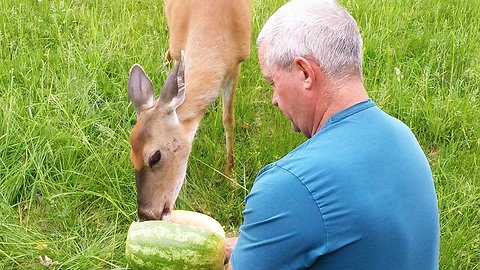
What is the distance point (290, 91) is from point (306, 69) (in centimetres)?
14

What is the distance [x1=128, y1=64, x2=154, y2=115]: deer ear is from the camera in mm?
4730

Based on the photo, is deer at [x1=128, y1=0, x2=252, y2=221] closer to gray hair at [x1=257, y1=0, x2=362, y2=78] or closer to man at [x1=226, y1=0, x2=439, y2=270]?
man at [x1=226, y1=0, x2=439, y2=270]

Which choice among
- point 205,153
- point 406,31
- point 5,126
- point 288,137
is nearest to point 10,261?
point 5,126

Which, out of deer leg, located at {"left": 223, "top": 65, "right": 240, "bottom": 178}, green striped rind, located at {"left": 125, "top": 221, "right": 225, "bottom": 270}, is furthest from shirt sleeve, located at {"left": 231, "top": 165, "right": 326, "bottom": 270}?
deer leg, located at {"left": 223, "top": 65, "right": 240, "bottom": 178}

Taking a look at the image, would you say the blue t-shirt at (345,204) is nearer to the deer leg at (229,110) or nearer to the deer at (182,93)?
the deer at (182,93)

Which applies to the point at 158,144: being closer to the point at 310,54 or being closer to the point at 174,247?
the point at 174,247

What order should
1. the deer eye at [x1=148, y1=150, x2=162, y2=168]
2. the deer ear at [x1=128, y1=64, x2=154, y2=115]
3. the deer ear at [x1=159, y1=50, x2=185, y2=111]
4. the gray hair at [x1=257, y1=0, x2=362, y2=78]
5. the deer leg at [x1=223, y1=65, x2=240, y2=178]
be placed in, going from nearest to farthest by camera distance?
1. the gray hair at [x1=257, y1=0, x2=362, y2=78]
2. the deer eye at [x1=148, y1=150, x2=162, y2=168]
3. the deer ear at [x1=159, y1=50, x2=185, y2=111]
4. the deer ear at [x1=128, y1=64, x2=154, y2=115]
5. the deer leg at [x1=223, y1=65, x2=240, y2=178]

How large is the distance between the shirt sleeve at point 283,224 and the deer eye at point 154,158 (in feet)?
6.47

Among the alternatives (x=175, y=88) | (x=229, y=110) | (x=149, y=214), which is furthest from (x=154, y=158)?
(x=229, y=110)

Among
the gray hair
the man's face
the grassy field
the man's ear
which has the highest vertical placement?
the gray hair

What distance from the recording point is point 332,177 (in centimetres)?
245

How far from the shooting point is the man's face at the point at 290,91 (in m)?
2.70

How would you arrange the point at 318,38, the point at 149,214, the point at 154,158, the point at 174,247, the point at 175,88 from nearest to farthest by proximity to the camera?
the point at 318,38
the point at 174,247
the point at 149,214
the point at 154,158
the point at 175,88

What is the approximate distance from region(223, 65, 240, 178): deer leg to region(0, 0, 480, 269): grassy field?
10cm
